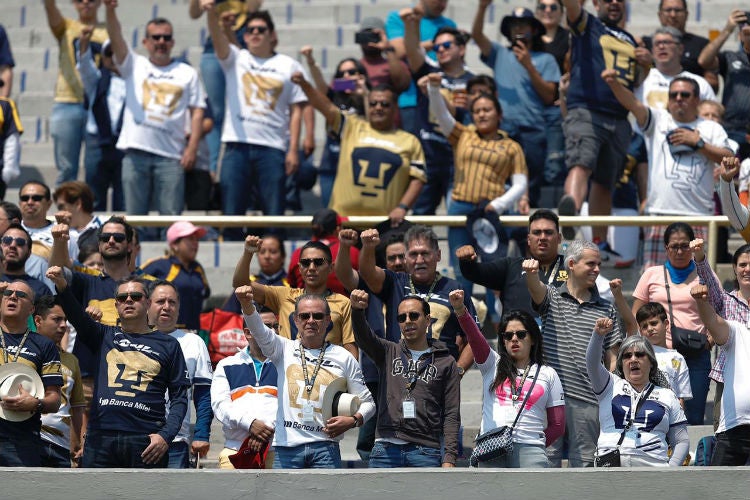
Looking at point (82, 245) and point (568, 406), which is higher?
point (82, 245)

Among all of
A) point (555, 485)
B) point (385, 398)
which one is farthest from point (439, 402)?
point (555, 485)

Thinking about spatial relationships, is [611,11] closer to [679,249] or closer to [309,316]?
[679,249]

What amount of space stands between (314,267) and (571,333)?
1607mm

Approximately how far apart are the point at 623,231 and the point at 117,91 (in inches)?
175

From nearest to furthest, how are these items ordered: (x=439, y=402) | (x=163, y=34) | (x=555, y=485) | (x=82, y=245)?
1. (x=555, y=485)
2. (x=439, y=402)
3. (x=82, y=245)
4. (x=163, y=34)

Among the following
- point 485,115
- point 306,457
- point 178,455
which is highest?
point 485,115

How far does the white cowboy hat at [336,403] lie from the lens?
8.52 metres

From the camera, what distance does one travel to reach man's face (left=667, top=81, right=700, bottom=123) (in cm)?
1147

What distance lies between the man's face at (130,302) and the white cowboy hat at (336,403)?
119 cm

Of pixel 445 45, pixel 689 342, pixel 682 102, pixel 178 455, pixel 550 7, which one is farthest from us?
pixel 550 7

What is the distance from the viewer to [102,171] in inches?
517

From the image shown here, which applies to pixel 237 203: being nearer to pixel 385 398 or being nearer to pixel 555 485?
pixel 385 398

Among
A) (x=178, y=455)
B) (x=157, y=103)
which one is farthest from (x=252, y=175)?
(x=178, y=455)

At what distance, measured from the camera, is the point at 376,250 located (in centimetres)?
1054
